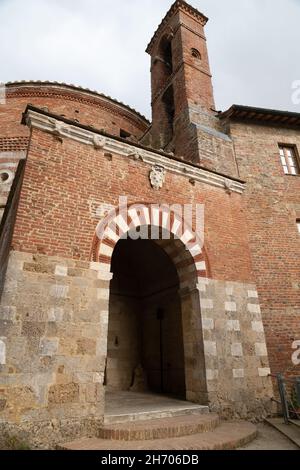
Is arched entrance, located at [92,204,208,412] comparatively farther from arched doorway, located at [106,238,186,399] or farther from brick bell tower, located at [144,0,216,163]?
brick bell tower, located at [144,0,216,163]

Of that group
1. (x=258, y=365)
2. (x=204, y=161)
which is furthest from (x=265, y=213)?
(x=258, y=365)

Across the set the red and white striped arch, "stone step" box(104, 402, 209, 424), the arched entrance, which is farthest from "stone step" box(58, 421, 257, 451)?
the red and white striped arch

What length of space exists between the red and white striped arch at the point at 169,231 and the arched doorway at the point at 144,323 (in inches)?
42.2

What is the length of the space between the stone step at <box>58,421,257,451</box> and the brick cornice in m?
5.07

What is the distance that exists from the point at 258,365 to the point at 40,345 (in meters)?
4.53

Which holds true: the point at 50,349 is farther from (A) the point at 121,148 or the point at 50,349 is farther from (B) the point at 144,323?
(B) the point at 144,323

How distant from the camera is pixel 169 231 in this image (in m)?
6.41

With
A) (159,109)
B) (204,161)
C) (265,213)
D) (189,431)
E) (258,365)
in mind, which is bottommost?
(189,431)

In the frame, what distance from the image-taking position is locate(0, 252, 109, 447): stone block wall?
13.0 ft

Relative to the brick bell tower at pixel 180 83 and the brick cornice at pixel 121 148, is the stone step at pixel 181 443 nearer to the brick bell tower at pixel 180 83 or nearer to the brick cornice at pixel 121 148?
the brick cornice at pixel 121 148

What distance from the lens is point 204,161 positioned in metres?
8.97

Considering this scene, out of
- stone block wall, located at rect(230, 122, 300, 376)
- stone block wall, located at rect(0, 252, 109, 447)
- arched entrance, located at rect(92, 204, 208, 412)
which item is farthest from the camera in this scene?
stone block wall, located at rect(230, 122, 300, 376)

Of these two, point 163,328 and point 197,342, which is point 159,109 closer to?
point 163,328

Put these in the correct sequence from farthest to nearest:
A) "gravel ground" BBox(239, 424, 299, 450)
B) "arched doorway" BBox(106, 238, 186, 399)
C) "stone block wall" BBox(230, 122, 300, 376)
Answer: "arched doorway" BBox(106, 238, 186, 399) < "stone block wall" BBox(230, 122, 300, 376) < "gravel ground" BBox(239, 424, 299, 450)
